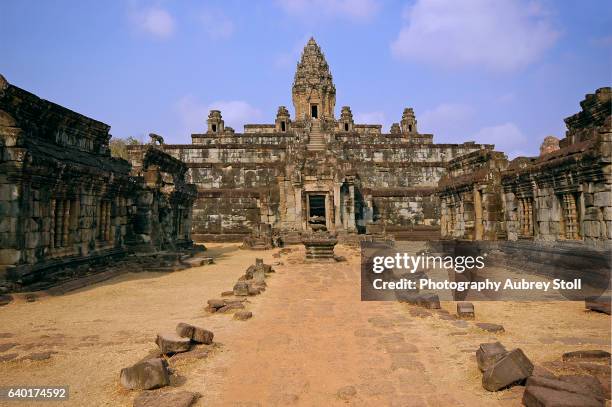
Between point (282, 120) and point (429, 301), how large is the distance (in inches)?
1595

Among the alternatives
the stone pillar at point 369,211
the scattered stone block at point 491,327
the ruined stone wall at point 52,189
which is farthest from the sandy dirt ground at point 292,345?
the stone pillar at point 369,211

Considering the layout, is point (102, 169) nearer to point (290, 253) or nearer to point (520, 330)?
point (290, 253)

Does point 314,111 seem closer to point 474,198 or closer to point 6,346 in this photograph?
point 474,198

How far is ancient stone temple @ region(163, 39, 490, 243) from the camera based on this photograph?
82.0 feet

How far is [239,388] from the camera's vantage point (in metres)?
4.21

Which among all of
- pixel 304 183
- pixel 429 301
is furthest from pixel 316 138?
pixel 429 301

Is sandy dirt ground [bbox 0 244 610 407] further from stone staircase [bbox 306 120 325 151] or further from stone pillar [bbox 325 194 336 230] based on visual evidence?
stone staircase [bbox 306 120 325 151]

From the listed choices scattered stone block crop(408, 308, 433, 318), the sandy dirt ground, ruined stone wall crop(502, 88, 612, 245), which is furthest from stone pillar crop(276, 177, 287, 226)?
scattered stone block crop(408, 308, 433, 318)

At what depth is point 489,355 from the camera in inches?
172

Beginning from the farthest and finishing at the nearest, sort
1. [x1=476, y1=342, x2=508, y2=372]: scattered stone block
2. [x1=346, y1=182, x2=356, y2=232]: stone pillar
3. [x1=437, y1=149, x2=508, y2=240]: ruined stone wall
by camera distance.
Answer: [x1=346, y1=182, x2=356, y2=232]: stone pillar → [x1=437, y1=149, x2=508, y2=240]: ruined stone wall → [x1=476, y1=342, x2=508, y2=372]: scattered stone block

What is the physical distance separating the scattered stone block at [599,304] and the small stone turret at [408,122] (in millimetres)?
40759

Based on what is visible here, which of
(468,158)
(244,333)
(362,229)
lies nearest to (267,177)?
(362,229)

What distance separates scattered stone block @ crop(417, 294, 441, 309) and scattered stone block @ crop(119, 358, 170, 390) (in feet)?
17.2

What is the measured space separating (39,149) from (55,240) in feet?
8.63
